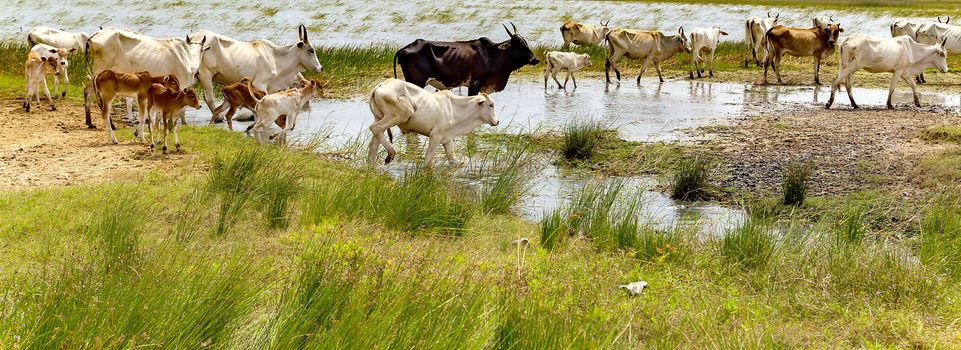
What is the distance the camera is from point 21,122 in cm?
1330

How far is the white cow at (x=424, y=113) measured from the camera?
36.2 ft

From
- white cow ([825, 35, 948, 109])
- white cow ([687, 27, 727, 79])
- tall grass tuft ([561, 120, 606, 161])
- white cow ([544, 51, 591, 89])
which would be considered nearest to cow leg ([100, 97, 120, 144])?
tall grass tuft ([561, 120, 606, 161])

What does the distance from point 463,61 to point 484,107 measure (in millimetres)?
4263

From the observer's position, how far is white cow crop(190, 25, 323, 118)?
14.8m

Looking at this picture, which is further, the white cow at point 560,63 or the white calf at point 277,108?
the white cow at point 560,63

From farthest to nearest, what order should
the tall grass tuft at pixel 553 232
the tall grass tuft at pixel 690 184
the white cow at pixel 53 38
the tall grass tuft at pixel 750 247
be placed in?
the white cow at pixel 53 38
the tall grass tuft at pixel 690 184
the tall grass tuft at pixel 553 232
the tall grass tuft at pixel 750 247

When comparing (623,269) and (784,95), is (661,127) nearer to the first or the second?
(784,95)

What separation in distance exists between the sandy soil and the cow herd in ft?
1.08

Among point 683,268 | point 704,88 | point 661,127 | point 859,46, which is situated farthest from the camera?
point 704,88

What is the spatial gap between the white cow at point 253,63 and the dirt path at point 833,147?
254 inches

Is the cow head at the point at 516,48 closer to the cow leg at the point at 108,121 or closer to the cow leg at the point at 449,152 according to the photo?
the cow leg at the point at 449,152

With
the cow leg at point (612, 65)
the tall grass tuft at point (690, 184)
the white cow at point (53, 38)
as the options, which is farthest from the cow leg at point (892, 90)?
the white cow at point (53, 38)

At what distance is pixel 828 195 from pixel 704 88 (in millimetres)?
11781

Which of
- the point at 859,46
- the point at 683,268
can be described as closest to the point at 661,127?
the point at 859,46
